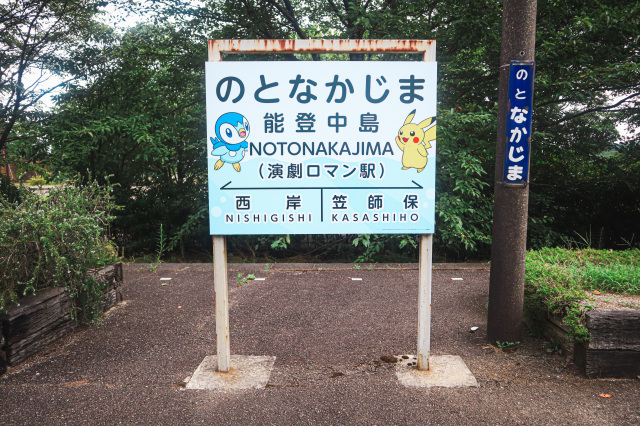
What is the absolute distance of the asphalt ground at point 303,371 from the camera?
244cm

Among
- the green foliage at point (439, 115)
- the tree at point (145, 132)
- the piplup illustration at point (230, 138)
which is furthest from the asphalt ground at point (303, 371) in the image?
the tree at point (145, 132)

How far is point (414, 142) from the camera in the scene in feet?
9.29

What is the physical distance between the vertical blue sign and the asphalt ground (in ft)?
4.39

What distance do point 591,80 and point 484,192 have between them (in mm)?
2245

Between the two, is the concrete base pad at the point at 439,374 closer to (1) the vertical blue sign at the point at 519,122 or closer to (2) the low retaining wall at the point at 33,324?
(1) the vertical blue sign at the point at 519,122

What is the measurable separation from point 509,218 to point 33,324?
356cm

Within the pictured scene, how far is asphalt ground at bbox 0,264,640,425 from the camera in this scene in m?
2.44

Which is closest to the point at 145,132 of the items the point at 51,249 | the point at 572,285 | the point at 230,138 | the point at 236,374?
the point at 51,249

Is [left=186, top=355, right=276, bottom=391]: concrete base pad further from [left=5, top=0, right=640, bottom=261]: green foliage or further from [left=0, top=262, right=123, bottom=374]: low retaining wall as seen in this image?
[left=5, top=0, right=640, bottom=261]: green foliage

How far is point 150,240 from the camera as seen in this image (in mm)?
8320

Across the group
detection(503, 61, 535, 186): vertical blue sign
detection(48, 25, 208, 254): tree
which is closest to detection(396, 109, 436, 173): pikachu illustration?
detection(503, 61, 535, 186): vertical blue sign

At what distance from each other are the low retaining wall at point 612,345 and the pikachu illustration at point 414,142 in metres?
→ 1.45

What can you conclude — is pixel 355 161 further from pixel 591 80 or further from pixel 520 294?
pixel 591 80

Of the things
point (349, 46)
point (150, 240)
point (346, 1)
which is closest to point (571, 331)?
point (349, 46)
